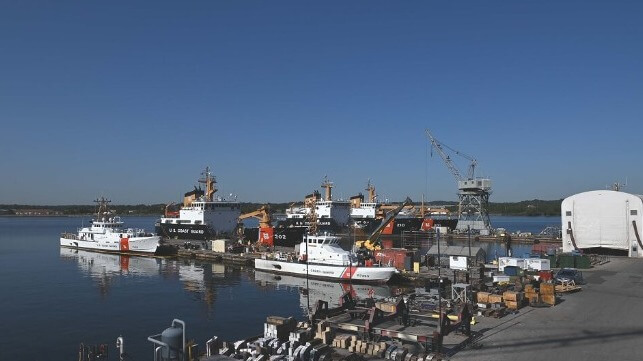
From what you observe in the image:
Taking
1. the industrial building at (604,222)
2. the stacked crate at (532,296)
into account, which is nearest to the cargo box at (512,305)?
the stacked crate at (532,296)

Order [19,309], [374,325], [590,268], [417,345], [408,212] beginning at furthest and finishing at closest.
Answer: [408,212]
[590,268]
[19,309]
[374,325]
[417,345]

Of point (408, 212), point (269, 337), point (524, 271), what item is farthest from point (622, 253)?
point (408, 212)

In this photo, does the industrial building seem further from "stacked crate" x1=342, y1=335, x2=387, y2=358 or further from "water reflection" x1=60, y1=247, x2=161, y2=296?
"water reflection" x1=60, y1=247, x2=161, y2=296

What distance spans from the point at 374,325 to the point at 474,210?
304ft

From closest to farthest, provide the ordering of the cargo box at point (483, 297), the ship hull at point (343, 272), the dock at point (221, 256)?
the cargo box at point (483, 297)
the ship hull at point (343, 272)
the dock at point (221, 256)

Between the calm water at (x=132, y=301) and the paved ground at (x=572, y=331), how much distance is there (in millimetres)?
13353

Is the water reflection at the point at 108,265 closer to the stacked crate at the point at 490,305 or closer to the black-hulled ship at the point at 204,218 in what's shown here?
the black-hulled ship at the point at 204,218

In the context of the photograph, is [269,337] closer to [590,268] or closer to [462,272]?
[462,272]

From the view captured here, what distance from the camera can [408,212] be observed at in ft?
386

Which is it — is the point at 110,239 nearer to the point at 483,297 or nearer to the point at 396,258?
the point at 396,258

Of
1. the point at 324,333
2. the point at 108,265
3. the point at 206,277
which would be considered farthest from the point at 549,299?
the point at 108,265

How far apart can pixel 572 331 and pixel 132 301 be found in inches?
1167

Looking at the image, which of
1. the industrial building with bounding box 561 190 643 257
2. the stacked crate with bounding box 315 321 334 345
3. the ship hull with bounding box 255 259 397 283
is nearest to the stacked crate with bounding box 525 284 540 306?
the stacked crate with bounding box 315 321 334 345

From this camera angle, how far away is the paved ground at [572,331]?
649 inches
